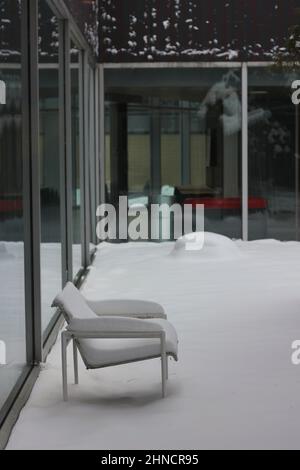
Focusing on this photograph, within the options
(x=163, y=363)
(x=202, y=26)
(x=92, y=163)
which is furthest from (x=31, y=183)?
(x=202, y=26)

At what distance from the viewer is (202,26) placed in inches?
529

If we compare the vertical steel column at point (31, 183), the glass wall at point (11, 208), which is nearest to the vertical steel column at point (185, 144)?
the vertical steel column at point (31, 183)

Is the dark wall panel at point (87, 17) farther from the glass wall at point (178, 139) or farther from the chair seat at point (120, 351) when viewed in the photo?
the chair seat at point (120, 351)

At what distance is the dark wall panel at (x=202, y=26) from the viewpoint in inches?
527

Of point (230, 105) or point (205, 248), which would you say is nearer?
point (205, 248)

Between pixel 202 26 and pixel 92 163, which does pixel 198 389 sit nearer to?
pixel 92 163

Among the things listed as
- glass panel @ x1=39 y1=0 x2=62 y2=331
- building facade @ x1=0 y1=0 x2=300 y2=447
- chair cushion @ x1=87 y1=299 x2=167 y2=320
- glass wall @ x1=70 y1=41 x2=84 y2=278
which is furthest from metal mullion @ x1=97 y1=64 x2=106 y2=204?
chair cushion @ x1=87 y1=299 x2=167 y2=320

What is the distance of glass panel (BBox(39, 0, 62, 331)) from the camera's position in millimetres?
6641

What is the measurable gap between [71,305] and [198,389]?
2.90 ft

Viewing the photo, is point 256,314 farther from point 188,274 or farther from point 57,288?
point 188,274

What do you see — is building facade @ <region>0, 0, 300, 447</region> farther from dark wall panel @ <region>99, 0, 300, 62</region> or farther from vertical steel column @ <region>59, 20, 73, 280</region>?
vertical steel column @ <region>59, 20, 73, 280</region>

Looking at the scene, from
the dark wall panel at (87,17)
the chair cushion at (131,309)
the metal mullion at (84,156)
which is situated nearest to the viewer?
the chair cushion at (131,309)

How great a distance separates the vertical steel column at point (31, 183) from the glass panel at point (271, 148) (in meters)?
8.34

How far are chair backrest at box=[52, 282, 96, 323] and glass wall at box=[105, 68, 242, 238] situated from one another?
848 cm
